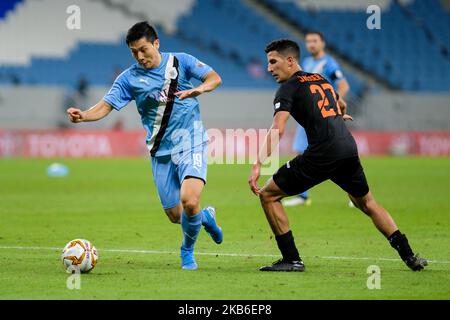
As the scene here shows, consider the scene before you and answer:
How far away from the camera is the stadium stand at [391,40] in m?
40.6

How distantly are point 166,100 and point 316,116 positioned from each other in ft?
5.22

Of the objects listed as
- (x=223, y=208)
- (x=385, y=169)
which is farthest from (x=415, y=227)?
(x=385, y=169)

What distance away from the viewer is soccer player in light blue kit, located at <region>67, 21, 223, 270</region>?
884cm

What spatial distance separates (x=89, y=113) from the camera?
8875 mm

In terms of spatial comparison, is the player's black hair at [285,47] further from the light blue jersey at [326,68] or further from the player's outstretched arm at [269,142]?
the light blue jersey at [326,68]

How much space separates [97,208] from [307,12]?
2779cm

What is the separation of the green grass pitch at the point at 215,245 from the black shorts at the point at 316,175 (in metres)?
0.83

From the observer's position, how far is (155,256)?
9.85 m

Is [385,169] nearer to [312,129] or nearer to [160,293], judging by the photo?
[312,129]

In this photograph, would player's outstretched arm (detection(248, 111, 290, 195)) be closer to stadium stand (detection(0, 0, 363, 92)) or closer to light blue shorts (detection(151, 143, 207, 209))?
light blue shorts (detection(151, 143, 207, 209))

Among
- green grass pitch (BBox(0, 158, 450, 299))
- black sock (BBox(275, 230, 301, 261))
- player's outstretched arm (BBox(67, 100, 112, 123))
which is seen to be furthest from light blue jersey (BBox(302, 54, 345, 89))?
black sock (BBox(275, 230, 301, 261))

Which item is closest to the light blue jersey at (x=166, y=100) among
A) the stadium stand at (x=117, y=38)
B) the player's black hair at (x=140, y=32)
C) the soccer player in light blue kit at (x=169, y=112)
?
the soccer player in light blue kit at (x=169, y=112)
